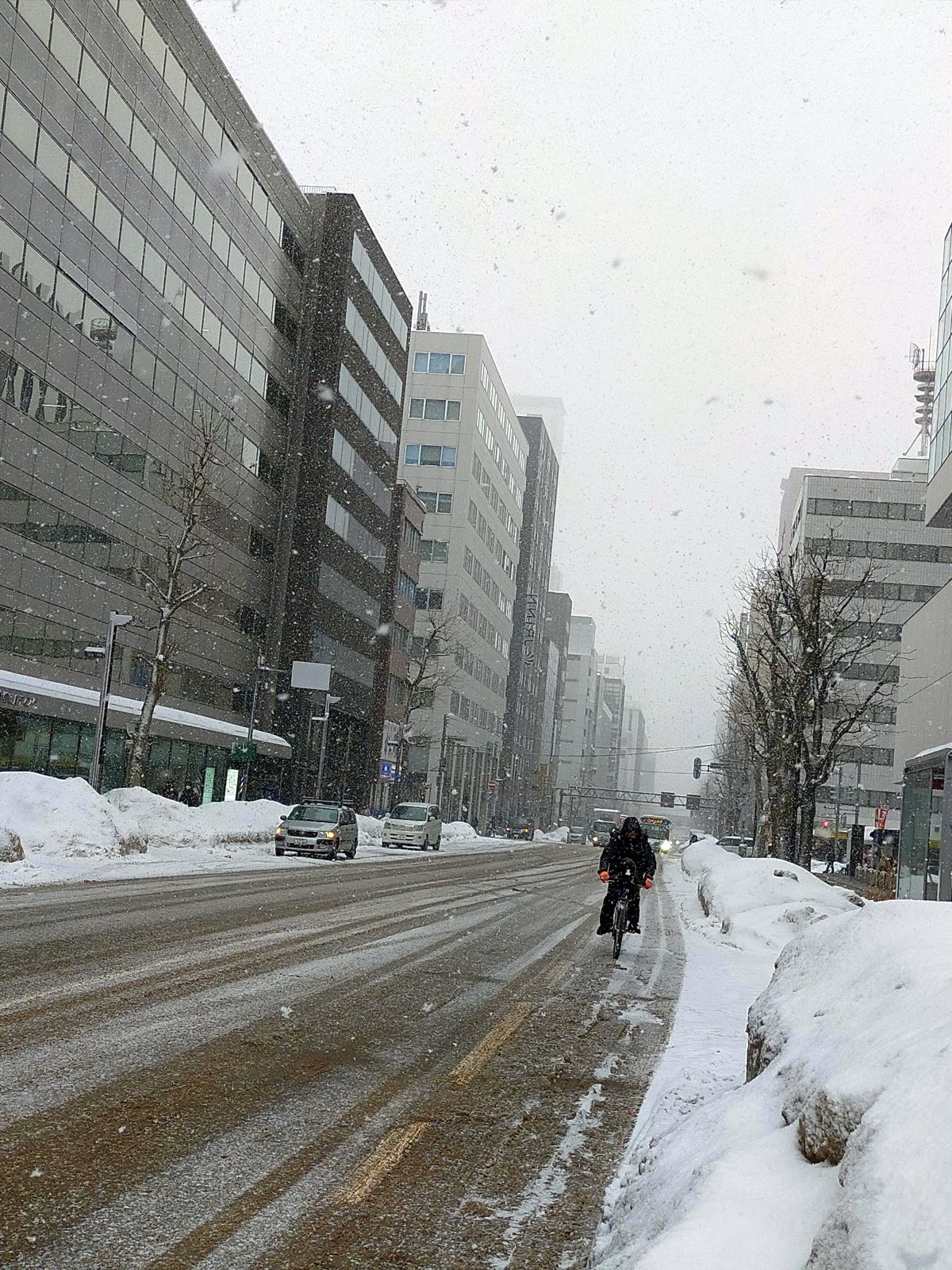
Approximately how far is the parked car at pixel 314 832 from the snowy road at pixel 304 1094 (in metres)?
21.1

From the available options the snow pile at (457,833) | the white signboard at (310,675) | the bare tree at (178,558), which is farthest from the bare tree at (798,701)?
the snow pile at (457,833)

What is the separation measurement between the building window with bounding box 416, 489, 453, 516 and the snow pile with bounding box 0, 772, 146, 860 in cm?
7450

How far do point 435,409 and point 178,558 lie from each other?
67.2 metres

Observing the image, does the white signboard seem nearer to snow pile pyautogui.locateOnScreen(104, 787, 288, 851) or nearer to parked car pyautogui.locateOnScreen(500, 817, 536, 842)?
snow pile pyautogui.locateOnScreen(104, 787, 288, 851)

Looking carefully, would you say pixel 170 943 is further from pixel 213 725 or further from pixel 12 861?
pixel 213 725

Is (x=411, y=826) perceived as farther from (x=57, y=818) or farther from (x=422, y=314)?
(x=422, y=314)

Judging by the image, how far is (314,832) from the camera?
3625cm

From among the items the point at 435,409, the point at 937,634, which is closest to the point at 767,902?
the point at 937,634

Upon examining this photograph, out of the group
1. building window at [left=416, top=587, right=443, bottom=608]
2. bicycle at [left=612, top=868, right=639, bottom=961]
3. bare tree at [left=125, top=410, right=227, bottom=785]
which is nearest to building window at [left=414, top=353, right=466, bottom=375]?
Result: building window at [left=416, top=587, right=443, bottom=608]

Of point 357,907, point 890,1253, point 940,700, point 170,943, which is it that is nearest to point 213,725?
point 940,700

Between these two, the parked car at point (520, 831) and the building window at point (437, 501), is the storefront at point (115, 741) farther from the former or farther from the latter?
the building window at point (437, 501)

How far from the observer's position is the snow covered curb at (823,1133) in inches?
124

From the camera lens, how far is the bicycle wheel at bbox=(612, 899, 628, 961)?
15.8m

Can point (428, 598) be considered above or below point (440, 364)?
below
